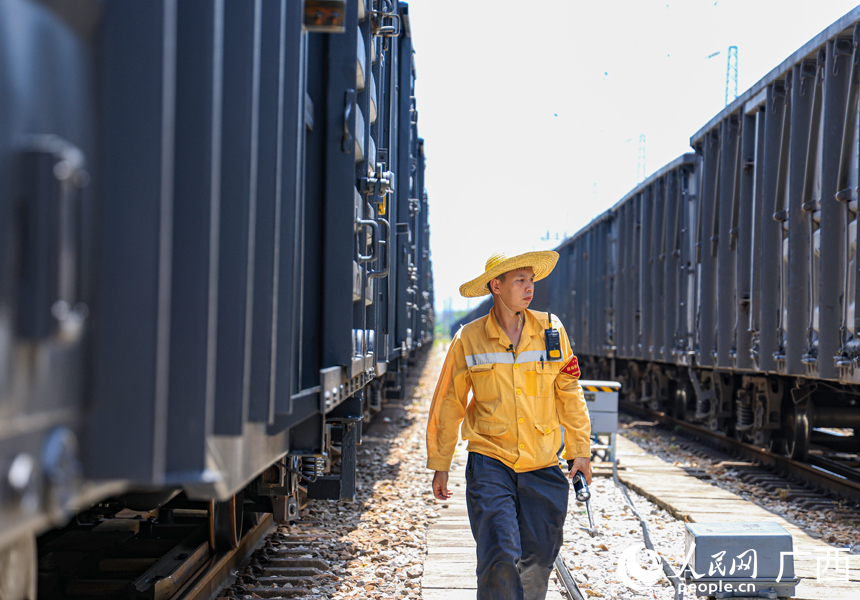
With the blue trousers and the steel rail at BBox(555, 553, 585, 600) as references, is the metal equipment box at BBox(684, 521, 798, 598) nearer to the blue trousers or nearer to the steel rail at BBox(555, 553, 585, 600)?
the steel rail at BBox(555, 553, 585, 600)

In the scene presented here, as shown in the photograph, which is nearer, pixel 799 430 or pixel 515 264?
pixel 515 264

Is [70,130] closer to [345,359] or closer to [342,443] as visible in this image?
[345,359]

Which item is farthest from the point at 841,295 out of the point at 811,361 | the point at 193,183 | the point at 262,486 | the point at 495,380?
the point at 193,183

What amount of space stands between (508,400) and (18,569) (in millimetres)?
2379

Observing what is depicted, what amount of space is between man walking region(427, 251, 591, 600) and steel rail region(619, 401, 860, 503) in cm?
569

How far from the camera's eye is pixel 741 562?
4594 millimetres

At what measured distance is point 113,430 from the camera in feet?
4.61

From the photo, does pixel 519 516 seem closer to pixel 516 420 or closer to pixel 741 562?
pixel 516 420

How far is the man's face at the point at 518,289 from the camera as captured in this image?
379 centimetres

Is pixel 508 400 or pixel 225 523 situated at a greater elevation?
pixel 508 400

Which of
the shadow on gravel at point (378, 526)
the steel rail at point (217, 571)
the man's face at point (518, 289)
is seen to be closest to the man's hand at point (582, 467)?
the man's face at point (518, 289)

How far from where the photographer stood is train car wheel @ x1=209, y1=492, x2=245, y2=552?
4.94 m

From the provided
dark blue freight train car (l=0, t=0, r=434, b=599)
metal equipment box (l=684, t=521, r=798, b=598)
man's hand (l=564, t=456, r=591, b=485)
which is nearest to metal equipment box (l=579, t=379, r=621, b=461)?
metal equipment box (l=684, t=521, r=798, b=598)

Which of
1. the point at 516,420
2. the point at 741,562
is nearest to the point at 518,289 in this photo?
the point at 516,420
